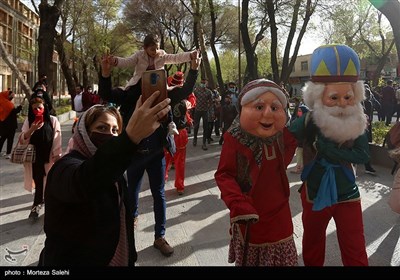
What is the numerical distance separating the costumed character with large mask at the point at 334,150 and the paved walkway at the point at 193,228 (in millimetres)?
736

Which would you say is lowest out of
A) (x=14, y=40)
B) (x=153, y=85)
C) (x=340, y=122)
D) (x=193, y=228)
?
(x=193, y=228)

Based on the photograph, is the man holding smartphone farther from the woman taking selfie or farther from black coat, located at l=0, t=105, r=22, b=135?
black coat, located at l=0, t=105, r=22, b=135

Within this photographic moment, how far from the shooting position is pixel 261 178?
2268 mm

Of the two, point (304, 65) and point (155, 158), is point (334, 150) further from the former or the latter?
point (304, 65)

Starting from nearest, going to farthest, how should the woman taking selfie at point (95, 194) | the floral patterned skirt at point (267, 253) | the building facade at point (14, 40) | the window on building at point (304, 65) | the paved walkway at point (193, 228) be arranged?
the woman taking selfie at point (95, 194) → the floral patterned skirt at point (267, 253) → the paved walkway at point (193, 228) → the building facade at point (14, 40) → the window on building at point (304, 65)

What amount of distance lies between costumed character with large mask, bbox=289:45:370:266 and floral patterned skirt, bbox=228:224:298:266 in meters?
0.43

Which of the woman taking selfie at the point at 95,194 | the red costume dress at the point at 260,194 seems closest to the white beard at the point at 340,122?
the red costume dress at the point at 260,194

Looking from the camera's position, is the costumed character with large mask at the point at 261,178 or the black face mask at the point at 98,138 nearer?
the black face mask at the point at 98,138

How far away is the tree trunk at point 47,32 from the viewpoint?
13709mm

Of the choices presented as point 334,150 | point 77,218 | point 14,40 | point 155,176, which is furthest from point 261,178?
point 14,40

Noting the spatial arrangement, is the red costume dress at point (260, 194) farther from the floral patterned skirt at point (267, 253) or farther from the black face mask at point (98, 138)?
the black face mask at point (98, 138)

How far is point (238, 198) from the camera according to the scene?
210cm

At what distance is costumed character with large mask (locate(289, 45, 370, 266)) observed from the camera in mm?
2500

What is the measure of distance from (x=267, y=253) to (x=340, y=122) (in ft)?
3.25
